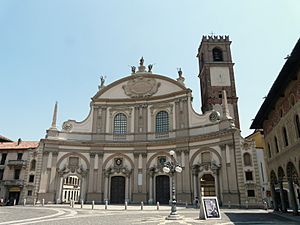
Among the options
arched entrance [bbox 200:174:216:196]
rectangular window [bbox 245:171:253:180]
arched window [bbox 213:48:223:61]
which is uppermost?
arched window [bbox 213:48:223:61]

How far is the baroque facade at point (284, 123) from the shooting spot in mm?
13172

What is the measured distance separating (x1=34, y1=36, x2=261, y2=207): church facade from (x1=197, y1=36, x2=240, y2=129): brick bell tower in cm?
13

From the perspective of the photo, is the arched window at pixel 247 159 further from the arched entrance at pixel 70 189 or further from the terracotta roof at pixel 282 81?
the arched entrance at pixel 70 189

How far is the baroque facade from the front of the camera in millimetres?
13172

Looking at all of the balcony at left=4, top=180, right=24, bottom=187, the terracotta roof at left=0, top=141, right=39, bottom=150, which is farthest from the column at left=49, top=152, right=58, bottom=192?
the terracotta roof at left=0, top=141, right=39, bottom=150

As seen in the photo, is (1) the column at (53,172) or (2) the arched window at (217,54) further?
(2) the arched window at (217,54)

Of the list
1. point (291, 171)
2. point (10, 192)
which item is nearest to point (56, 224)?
point (291, 171)

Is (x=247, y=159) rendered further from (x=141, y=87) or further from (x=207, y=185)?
(x=141, y=87)

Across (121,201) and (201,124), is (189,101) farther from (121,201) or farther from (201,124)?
(121,201)

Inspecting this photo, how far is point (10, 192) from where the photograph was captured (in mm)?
33688

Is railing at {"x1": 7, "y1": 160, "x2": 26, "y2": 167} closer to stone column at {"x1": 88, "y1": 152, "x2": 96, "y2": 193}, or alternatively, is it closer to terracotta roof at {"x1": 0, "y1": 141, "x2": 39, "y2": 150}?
terracotta roof at {"x1": 0, "y1": 141, "x2": 39, "y2": 150}

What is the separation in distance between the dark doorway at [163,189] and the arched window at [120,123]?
7.54m

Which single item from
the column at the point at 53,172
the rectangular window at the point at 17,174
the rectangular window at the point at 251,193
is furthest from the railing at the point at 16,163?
the rectangular window at the point at 251,193

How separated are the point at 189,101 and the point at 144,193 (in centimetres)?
1216
